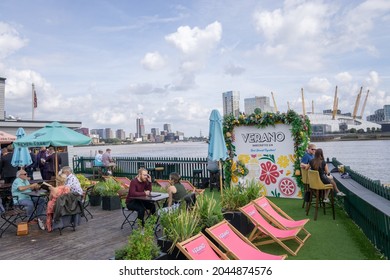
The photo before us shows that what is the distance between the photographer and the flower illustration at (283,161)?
9.68m

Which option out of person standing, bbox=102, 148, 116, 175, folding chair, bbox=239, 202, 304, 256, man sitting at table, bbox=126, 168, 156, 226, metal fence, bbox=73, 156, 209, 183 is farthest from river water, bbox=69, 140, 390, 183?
folding chair, bbox=239, 202, 304, 256

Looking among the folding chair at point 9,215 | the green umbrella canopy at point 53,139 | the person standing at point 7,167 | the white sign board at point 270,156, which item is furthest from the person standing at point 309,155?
the person standing at point 7,167

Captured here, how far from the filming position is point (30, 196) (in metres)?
7.05

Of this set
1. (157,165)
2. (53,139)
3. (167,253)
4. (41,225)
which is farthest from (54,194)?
(157,165)

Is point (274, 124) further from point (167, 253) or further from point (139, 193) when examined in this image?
point (167, 253)

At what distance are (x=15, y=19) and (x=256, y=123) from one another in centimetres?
694

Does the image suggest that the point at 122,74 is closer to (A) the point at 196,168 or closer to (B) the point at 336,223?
(B) the point at 336,223

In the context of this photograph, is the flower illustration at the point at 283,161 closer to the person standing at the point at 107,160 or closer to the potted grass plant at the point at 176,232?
the potted grass plant at the point at 176,232

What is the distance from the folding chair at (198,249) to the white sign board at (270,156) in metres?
6.11

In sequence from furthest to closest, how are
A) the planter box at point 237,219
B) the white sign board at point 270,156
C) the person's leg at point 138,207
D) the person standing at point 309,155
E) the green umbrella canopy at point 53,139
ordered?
the white sign board at point 270,156, the person standing at point 309,155, the green umbrella canopy at point 53,139, the person's leg at point 138,207, the planter box at point 237,219

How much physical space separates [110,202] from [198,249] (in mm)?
4936

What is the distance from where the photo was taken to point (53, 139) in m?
7.50

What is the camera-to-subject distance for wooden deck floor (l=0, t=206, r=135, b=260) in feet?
16.3
